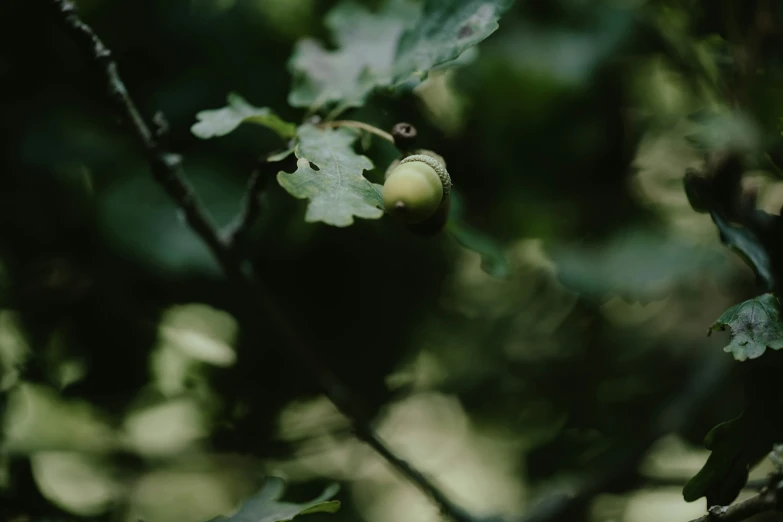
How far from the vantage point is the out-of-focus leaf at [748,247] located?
892 mm

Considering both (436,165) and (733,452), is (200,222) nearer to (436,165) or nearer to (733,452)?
(436,165)

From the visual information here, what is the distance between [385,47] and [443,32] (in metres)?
0.26

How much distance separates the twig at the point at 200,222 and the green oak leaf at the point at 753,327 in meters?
0.57

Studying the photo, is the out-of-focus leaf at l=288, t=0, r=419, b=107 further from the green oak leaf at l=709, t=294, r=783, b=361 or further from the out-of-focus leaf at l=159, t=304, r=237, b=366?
the out-of-focus leaf at l=159, t=304, r=237, b=366

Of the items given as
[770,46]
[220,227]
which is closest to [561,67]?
[770,46]

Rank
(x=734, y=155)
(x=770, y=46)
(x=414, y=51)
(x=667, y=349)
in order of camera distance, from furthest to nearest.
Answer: (x=667, y=349), (x=770, y=46), (x=734, y=155), (x=414, y=51)

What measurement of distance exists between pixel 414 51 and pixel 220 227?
662 millimetres

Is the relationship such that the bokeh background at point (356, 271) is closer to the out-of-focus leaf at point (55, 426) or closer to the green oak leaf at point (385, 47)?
the out-of-focus leaf at point (55, 426)

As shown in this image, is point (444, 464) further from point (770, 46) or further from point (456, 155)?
point (770, 46)

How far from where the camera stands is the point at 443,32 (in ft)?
3.28

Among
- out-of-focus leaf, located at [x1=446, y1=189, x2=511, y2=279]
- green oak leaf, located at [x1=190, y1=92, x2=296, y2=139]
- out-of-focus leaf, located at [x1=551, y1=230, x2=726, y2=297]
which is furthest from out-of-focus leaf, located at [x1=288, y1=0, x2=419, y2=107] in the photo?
out-of-focus leaf, located at [x1=551, y1=230, x2=726, y2=297]

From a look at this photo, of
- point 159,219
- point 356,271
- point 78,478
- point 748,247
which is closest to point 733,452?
point 748,247

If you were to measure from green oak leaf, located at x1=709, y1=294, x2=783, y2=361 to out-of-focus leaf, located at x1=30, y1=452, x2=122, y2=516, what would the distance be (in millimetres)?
1302

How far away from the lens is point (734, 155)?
1.20 m
